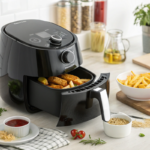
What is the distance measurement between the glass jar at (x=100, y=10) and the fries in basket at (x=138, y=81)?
76cm

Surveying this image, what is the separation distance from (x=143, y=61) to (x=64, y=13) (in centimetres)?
57

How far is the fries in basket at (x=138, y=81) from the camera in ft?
4.64

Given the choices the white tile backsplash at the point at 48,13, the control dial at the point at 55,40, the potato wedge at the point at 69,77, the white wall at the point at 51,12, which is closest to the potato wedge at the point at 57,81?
the potato wedge at the point at 69,77

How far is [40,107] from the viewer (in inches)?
50.9

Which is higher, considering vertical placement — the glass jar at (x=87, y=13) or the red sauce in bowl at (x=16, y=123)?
the glass jar at (x=87, y=13)

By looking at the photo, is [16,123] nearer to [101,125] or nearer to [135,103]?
[101,125]

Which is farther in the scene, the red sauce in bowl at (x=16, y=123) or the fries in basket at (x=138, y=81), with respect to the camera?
the fries in basket at (x=138, y=81)

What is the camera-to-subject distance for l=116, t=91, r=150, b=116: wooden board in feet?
4.60

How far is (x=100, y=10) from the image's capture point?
2.14 meters

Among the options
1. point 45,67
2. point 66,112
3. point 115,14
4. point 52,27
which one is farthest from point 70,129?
point 115,14

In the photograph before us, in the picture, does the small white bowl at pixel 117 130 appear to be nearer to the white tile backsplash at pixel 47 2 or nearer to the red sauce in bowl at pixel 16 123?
the red sauce in bowl at pixel 16 123

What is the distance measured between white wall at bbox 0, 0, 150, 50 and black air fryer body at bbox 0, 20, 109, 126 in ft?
1.39

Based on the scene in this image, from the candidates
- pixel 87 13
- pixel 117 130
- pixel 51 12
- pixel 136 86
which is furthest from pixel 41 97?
pixel 87 13

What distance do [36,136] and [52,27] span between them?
516 millimetres
